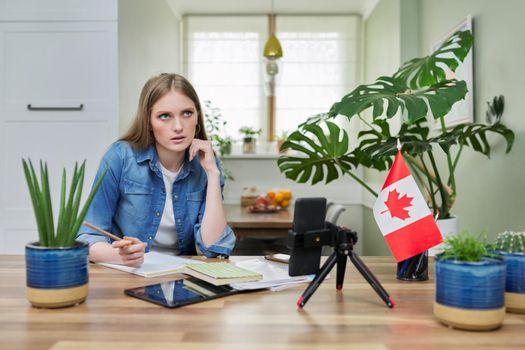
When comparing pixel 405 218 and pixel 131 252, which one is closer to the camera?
pixel 405 218

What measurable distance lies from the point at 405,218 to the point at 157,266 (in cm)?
66

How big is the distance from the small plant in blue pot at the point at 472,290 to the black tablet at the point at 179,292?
461 millimetres

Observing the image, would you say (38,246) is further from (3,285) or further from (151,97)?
(151,97)

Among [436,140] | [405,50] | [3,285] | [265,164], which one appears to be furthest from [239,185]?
[3,285]

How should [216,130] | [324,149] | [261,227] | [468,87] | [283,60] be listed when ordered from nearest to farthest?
1. [324,149]
2. [468,87]
3. [261,227]
4. [216,130]
5. [283,60]

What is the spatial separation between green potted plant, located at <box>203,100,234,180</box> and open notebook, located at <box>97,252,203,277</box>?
3.42 meters

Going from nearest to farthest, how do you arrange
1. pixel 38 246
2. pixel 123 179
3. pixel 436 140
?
pixel 38 246
pixel 123 179
pixel 436 140

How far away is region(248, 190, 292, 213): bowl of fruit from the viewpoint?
399cm

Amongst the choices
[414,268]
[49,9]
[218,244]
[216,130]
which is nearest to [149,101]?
[218,244]

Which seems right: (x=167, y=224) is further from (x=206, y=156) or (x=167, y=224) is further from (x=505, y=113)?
(x=505, y=113)

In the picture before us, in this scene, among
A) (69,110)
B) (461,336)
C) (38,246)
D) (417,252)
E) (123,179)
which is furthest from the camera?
(69,110)

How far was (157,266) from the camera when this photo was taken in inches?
55.9

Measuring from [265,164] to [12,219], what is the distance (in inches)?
106

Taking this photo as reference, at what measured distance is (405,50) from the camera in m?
3.93
